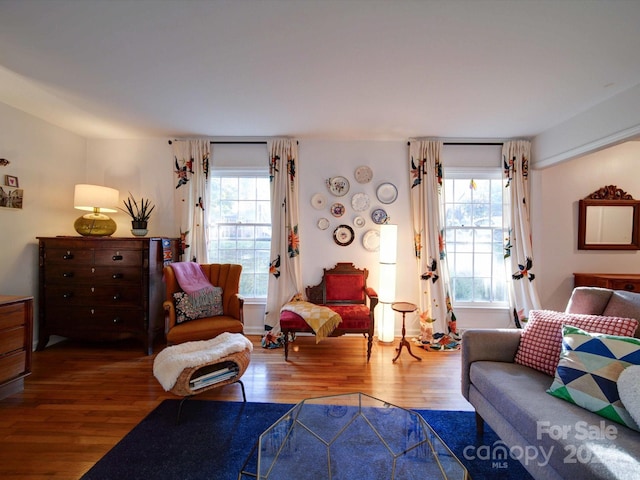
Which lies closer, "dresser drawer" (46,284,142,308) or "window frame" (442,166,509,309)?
"dresser drawer" (46,284,142,308)

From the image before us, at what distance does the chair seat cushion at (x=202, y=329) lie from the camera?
2.52 meters

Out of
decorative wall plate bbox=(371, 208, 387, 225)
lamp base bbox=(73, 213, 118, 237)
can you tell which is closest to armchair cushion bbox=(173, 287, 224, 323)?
lamp base bbox=(73, 213, 118, 237)

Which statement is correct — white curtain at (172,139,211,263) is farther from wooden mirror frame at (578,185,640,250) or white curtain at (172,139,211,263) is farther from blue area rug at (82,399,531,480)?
wooden mirror frame at (578,185,640,250)

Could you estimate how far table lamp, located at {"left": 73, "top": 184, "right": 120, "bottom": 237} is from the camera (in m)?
3.09

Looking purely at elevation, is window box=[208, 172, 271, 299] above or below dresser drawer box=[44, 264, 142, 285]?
above

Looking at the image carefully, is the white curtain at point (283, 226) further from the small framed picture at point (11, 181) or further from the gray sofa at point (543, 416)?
the small framed picture at point (11, 181)

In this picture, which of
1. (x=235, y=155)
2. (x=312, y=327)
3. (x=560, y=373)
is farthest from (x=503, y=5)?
(x=235, y=155)

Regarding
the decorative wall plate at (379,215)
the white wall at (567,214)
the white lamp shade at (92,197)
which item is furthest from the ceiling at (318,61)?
the decorative wall plate at (379,215)

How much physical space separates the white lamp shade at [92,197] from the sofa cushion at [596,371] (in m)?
4.45

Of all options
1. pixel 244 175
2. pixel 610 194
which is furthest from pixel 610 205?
pixel 244 175

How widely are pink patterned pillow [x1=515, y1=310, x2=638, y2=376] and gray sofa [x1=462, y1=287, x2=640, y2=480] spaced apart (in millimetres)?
56

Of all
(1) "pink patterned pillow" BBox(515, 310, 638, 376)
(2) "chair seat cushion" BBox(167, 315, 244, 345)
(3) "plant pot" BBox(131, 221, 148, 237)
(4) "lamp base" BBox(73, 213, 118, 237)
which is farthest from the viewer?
(3) "plant pot" BBox(131, 221, 148, 237)

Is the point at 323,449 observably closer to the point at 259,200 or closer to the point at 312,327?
the point at 312,327

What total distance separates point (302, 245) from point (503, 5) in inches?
114
